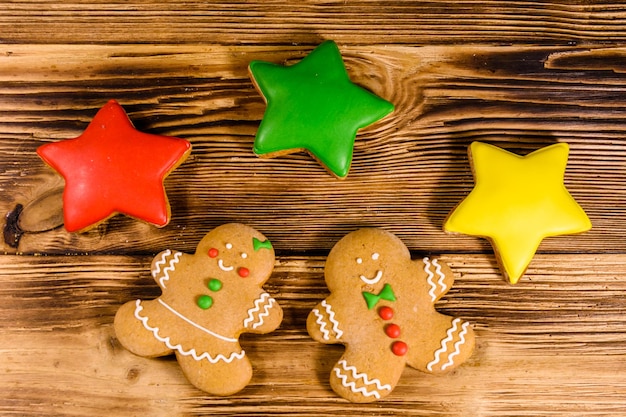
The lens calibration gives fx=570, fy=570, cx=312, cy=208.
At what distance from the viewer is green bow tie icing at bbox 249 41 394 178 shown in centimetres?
128

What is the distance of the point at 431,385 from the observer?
1.37 metres

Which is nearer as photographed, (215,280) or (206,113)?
(215,280)

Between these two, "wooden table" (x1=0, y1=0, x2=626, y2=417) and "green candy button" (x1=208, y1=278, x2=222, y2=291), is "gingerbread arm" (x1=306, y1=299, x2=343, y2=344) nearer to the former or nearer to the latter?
"wooden table" (x1=0, y1=0, x2=626, y2=417)

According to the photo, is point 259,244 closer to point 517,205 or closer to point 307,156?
point 307,156

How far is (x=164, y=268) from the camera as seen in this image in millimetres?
1317

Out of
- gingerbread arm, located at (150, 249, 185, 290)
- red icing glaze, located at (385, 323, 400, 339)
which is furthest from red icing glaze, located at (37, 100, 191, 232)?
red icing glaze, located at (385, 323, 400, 339)

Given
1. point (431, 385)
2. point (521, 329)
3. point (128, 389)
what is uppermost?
point (521, 329)

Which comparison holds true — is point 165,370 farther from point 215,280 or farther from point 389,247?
point 389,247

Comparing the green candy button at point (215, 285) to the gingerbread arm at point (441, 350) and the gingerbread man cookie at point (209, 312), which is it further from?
the gingerbread arm at point (441, 350)

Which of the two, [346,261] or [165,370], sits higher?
[346,261]

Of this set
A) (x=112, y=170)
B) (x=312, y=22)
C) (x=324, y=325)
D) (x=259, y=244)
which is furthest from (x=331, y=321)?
(x=312, y=22)

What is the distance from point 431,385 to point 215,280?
0.58 meters

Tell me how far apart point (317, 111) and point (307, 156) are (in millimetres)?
151

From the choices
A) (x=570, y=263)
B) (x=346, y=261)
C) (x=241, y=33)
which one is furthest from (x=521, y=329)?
(x=241, y=33)
